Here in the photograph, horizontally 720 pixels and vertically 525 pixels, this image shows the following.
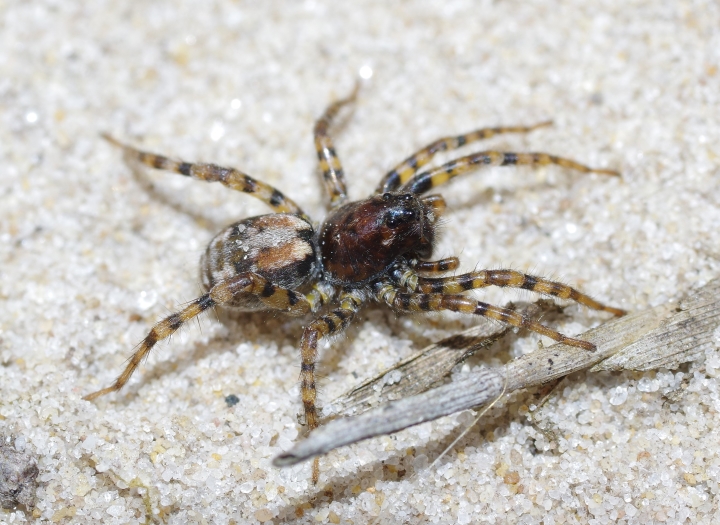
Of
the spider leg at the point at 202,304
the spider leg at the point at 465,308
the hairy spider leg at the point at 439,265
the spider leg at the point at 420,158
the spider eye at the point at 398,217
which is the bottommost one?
the spider leg at the point at 465,308

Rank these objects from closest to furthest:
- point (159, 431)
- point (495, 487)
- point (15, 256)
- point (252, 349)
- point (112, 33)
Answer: point (495, 487), point (159, 431), point (252, 349), point (15, 256), point (112, 33)

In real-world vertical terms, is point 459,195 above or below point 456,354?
above

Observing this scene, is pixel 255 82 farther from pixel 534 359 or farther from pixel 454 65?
pixel 534 359

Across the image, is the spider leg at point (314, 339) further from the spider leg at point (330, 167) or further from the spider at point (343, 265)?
the spider leg at point (330, 167)

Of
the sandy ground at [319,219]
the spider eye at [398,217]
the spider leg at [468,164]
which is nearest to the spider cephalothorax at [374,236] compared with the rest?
the spider eye at [398,217]

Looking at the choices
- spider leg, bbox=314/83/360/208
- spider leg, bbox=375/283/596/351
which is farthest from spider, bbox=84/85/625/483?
spider leg, bbox=314/83/360/208

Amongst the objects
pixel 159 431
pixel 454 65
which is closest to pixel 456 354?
pixel 159 431

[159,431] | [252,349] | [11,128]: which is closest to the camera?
[159,431]
